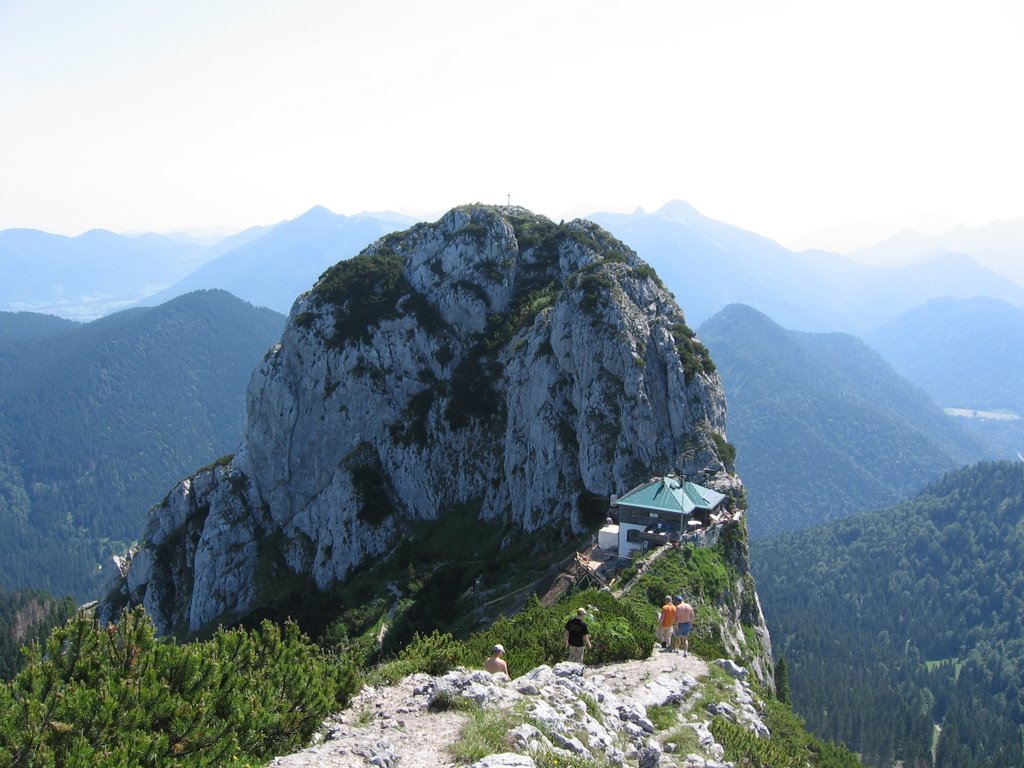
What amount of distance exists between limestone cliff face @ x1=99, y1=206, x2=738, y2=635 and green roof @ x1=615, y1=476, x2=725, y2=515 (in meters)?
10.3

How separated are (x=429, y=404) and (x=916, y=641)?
468 ft

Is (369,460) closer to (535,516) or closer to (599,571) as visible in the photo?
(535,516)

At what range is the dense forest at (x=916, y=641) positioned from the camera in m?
108

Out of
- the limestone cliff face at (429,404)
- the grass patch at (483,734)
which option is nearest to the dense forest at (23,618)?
the limestone cliff face at (429,404)

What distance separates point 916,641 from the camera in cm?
16200

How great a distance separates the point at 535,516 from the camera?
2189 inches

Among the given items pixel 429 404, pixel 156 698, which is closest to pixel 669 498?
pixel 156 698

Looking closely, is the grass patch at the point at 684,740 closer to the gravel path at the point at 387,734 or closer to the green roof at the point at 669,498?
the gravel path at the point at 387,734

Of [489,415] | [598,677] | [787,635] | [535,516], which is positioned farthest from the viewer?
[787,635]

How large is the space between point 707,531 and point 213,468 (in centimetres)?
6044

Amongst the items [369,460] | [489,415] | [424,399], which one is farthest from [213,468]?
[489,415]

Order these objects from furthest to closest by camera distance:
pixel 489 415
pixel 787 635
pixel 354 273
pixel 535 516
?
pixel 787 635 → pixel 354 273 → pixel 489 415 → pixel 535 516

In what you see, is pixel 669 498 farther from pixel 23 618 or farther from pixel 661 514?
pixel 23 618

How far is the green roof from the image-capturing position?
40594 mm
